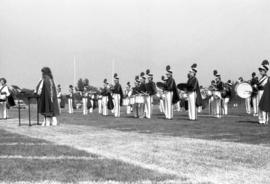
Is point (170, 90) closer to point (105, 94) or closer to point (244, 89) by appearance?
point (244, 89)

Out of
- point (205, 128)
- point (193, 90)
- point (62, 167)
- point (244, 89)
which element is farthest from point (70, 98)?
point (62, 167)

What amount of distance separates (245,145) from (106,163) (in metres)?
4.36

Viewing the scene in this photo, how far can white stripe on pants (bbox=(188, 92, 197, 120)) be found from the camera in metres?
27.6

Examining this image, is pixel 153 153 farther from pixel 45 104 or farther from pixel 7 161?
pixel 45 104

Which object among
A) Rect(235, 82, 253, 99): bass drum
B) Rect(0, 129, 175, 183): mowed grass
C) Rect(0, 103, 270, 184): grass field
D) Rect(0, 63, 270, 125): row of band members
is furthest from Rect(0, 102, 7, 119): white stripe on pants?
Rect(0, 129, 175, 183): mowed grass

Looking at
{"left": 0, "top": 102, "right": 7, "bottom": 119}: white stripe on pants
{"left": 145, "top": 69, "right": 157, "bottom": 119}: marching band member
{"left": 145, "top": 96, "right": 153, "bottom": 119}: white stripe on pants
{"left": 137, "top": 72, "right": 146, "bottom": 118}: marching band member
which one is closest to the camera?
{"left": 0, "top": 102, "right": 7, "bottom": 119}: white stripe on pants

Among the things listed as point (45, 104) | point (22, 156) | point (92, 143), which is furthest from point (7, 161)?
point (45, 104)

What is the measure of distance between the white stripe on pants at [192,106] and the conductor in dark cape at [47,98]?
8.07 m

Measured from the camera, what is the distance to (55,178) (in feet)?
24.4

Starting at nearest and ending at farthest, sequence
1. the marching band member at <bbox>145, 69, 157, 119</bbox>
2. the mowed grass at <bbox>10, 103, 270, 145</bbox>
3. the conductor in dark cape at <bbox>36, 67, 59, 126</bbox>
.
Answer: the mowed grass at <bbox>10, 103, 270, 145</bbox> < the conductor in dark cape at <bbox>36, 67, 59, 126</bbox> < the marching band member at <bbox>145, 69, 157, 119</bbox>

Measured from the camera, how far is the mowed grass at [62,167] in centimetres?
752

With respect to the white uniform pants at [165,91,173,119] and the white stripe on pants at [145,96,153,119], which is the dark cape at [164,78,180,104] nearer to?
the white uniform pants at [165,91,173,119]

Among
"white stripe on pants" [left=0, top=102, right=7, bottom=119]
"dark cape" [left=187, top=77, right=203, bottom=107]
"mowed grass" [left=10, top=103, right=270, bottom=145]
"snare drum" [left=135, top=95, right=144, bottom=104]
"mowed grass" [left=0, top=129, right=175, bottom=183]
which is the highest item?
"dark cape" [left=187, top=77, right=203, bottom=107]

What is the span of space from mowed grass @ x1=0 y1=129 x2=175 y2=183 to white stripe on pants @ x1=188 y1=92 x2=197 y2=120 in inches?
657
